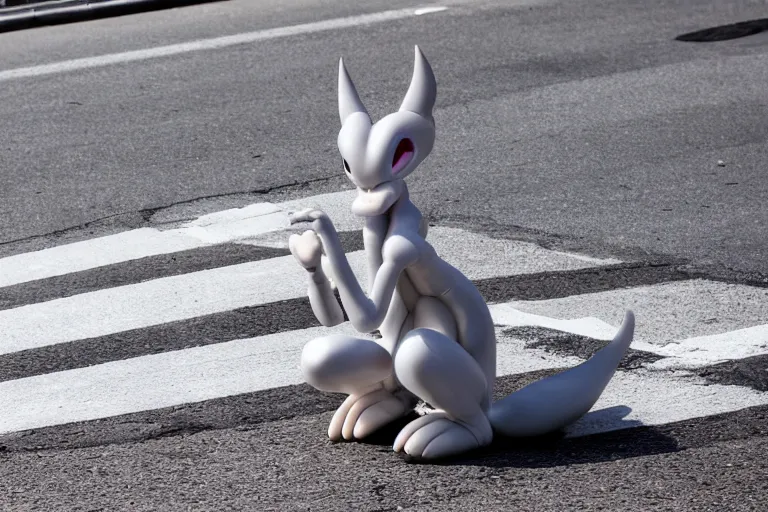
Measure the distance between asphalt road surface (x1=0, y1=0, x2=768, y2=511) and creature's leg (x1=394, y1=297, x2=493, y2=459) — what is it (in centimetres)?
9

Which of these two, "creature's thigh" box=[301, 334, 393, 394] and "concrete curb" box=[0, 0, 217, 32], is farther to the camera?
"concrete curb" box=[0, 0, 217, 32]

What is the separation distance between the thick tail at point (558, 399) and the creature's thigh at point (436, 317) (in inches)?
13.8

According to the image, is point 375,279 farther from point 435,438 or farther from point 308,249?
point 435,438

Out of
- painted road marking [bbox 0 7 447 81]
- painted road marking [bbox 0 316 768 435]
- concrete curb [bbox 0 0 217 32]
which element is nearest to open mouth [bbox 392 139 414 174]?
painted road marking [bbox 0 316 768 435]

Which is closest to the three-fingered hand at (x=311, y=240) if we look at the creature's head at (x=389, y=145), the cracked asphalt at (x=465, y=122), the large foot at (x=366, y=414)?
the creature's head at (x=389, y=145)

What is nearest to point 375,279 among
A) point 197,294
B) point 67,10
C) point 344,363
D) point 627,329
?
point 344,363

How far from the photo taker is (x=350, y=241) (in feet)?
23.5

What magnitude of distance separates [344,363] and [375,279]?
33cm

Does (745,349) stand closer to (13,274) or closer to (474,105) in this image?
(13,274)

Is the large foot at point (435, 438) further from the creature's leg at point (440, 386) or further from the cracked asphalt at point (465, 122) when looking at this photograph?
the cracked asphalt at point (465, 122)

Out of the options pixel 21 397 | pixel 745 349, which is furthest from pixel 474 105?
pixel 21 397

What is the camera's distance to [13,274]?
695 centimetres

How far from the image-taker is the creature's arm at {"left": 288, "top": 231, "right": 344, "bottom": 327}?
420cm

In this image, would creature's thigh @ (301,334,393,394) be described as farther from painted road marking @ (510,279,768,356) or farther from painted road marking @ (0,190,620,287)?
painted road marking @ (0,190,620,287)
